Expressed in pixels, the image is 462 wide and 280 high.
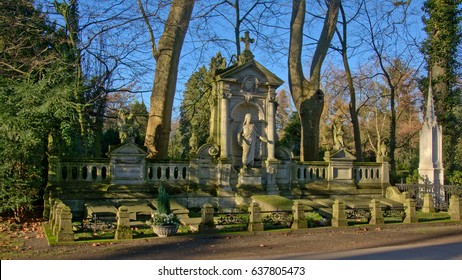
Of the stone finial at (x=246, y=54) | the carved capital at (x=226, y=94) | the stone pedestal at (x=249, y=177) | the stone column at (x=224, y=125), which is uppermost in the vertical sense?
the stone finial at (x=246, y=54)

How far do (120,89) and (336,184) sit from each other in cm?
945

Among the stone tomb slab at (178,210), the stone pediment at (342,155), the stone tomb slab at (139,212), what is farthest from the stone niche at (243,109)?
the stone tomb slab at (139,212)

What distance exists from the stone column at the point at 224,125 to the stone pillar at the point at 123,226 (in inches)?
240

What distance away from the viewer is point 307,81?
22031 mm

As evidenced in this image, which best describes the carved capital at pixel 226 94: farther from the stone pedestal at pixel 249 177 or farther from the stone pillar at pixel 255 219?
the stone pillar at pixel 255 219

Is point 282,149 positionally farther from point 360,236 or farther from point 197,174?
point 360,236

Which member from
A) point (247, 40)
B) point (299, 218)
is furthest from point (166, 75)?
point (299, 218)

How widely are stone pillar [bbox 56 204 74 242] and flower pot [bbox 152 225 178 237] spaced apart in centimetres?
193

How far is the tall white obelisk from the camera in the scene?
19.7m

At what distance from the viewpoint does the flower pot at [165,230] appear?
434 inches

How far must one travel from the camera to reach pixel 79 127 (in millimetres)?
17016

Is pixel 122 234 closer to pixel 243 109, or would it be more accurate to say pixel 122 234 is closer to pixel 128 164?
pixel 128 164

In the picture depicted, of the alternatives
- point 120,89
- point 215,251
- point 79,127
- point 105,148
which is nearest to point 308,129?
point 120,89

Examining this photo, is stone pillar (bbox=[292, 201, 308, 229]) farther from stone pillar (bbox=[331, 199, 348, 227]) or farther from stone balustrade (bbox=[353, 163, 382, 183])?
stone balustrade (bbox=[353, 163, 382, 183])
